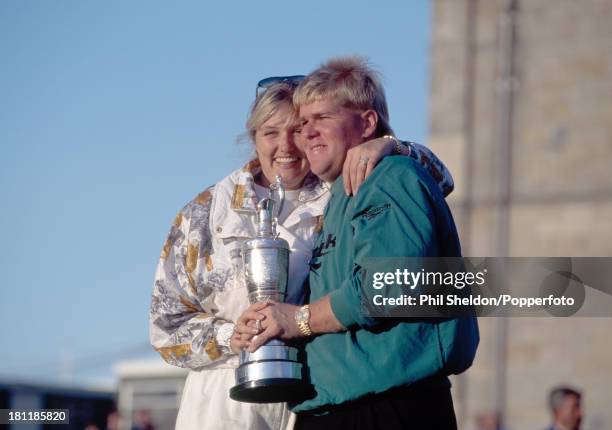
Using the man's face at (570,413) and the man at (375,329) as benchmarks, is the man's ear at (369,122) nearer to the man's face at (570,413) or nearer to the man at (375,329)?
the man at (375,329)

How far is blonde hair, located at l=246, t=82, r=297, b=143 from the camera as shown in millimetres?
5555

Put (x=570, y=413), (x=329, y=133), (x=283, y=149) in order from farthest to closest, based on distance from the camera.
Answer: (x=570, y=413) < (x=283, y=149) < (x=329, y=133)

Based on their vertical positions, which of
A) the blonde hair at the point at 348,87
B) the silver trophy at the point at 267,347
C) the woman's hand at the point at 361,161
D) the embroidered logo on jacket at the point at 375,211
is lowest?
the silver trophy at the point at 267,347

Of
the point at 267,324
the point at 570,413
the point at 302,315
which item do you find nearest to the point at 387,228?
the point at 302,315

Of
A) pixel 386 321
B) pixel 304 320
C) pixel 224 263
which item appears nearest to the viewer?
pixel 386 321

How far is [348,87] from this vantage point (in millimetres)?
5141

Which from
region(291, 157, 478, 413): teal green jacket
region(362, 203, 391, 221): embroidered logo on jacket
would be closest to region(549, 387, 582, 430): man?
region(291, 157, 478, 413): teal green jacket

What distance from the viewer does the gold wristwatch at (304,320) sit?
4.86 m

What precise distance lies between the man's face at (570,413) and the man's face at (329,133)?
20.9ft

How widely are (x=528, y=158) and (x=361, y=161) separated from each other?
20.1 metres

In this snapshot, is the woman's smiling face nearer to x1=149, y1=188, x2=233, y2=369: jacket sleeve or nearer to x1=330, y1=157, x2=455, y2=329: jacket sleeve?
x1=149, y1=188, x2=233, y2=369: jacket sleeve

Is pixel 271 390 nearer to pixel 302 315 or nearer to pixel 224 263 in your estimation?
pixel 302 315

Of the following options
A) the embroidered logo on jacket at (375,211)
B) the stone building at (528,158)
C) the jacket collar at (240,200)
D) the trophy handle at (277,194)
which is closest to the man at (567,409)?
the jacket collar at (240,200)

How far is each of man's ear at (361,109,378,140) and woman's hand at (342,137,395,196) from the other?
0.13 metres
